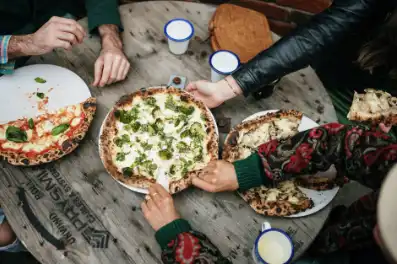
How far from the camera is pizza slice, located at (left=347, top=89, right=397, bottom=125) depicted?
1.97 m

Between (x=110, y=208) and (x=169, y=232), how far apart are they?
29 cm

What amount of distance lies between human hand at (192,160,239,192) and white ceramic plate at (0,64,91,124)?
708 mm

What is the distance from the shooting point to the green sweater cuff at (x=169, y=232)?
54.4 inches

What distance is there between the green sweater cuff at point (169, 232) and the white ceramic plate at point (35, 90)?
0.76 metres

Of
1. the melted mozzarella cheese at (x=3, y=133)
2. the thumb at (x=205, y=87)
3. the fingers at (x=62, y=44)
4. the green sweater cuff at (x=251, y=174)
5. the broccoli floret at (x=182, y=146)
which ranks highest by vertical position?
the fingers at (x=62, y=44)

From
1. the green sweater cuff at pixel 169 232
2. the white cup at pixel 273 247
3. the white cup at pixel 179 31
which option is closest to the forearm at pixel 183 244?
the green sweater cuff at pixel 169 232

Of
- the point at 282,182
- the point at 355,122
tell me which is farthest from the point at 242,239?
the point at 355,122

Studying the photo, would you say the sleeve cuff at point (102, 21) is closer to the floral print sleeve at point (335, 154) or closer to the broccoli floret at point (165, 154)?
the broccoli floret at point (165, 154)

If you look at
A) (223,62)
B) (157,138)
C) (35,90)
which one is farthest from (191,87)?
(35,90)

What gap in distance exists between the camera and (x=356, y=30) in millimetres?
1814

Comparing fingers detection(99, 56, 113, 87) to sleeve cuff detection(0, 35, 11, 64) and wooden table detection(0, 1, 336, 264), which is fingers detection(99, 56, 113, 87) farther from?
sleeve cuff detection(0, 35, 11, 64)

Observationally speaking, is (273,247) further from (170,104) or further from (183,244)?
(170,104)

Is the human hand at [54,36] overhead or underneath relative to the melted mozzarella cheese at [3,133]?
overhead

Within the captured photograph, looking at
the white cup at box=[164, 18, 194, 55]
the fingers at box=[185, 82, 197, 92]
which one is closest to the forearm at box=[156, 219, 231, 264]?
the fingers at box=[185, 82, 197, 92]
